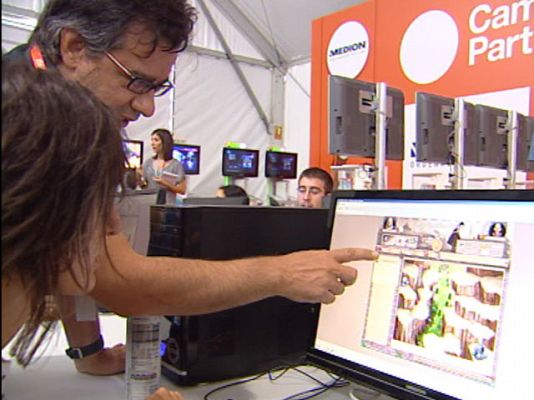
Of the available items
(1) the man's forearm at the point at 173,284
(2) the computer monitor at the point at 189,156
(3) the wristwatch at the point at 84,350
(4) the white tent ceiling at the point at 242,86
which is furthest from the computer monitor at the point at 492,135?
(2) the computer monitor at the point at 189,156

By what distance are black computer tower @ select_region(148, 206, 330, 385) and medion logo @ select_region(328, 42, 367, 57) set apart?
3.87 meters

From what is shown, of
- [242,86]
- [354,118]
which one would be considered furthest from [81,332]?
[242,86]

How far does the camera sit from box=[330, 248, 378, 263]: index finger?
3.09 ft

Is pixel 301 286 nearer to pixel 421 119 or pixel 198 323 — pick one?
pixel 198 323

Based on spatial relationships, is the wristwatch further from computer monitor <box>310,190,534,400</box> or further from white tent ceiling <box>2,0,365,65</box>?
white tent ceiling <box>2,0,365,65</box>

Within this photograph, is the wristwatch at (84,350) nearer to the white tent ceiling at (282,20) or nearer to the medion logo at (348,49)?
the medion logo at (348,49)

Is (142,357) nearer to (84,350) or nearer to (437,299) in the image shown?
(84,350)

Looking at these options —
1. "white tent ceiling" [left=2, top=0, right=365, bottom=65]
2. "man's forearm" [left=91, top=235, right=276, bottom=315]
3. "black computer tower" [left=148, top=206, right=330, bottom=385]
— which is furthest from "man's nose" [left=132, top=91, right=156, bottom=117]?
"white tent ceiling" [left=2, top=0, right=365, bottom=65]

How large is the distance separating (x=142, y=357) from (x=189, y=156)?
5.71m

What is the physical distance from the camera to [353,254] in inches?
Answer: 37.4

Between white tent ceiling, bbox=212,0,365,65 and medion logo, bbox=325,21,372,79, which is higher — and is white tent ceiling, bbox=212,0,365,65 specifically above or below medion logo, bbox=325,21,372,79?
above

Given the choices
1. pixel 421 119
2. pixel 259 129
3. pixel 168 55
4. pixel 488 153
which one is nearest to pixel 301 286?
pixel 168 55

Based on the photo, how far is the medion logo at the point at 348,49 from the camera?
475cm

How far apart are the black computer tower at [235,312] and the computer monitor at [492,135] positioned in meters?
2.05
